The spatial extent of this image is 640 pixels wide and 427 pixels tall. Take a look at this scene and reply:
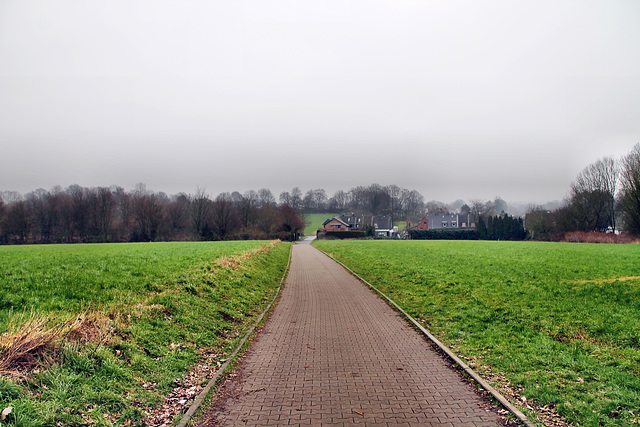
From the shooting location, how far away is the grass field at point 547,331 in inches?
197

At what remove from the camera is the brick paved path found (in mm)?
4672

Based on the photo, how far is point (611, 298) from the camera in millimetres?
10773

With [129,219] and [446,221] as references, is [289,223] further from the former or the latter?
[446,221]

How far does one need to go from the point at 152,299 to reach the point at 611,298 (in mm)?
13144

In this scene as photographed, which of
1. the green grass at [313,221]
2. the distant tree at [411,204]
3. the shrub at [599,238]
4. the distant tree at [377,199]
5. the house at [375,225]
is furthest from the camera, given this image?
the distant tree at [411,204]

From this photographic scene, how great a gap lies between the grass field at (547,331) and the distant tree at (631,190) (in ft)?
105

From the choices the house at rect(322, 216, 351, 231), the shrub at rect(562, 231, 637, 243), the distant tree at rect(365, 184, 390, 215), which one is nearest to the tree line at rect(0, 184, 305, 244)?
the house at rect(322, 216, 351, 231)

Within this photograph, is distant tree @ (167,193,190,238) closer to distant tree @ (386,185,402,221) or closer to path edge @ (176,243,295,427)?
distant tree @ (386,185,402,221)

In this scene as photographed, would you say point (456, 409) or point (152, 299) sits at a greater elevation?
point (152, 299)

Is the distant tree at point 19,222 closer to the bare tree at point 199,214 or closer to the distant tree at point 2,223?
the distant tree at point 2,223

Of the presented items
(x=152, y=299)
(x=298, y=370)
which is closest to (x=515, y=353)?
(x=298, y=370)

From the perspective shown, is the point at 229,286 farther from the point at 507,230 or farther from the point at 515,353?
the point at 507,230

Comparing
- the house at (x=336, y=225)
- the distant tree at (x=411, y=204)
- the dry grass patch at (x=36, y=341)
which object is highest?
the distant tree at (x=411, y=204)

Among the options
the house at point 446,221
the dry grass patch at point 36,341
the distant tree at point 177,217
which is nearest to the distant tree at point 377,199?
the house at point 446,221
